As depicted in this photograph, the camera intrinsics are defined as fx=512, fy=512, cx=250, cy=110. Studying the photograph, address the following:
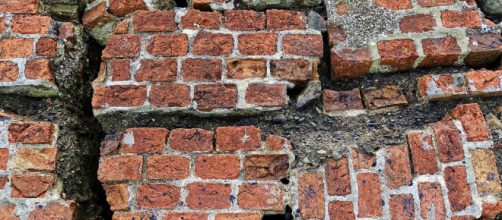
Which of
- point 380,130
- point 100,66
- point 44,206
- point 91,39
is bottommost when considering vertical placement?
point 44,206

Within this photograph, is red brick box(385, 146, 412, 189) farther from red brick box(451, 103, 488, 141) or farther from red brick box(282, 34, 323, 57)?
red brick box(282, 34, 323, 57)

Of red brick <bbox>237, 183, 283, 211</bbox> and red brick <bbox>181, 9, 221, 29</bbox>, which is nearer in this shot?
red brick <bbox>237, 183, 283, 211</bbox>

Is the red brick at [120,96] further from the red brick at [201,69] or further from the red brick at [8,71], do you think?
the red brick at [8,71]

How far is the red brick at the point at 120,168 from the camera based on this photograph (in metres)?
1.78

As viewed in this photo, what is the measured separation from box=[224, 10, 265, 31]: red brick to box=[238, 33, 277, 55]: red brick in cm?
4

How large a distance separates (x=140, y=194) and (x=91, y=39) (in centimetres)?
73

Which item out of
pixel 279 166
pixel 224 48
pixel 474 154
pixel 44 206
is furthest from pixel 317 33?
pixel 44 206

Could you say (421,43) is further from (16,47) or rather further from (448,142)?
(16,47)

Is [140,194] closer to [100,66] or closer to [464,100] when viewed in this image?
[100,66]

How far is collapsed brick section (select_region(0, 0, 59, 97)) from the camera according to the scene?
6.17 feet

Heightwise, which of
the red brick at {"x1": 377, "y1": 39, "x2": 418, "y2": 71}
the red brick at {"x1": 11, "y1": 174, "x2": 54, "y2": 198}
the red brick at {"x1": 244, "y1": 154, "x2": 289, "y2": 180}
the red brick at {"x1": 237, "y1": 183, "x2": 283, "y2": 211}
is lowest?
A: the red brick at {"x1": 237, "y1": 183, "x2": 283, "y2": 211}

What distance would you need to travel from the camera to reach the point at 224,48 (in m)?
1.92

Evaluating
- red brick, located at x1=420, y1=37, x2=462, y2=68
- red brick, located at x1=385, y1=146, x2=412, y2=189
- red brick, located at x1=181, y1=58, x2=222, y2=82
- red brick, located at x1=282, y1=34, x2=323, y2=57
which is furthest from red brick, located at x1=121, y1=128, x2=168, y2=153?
red brick, located at x1=420, y1=37, x2=462, y2=68

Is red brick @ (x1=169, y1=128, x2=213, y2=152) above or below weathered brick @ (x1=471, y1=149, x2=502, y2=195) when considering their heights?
above
